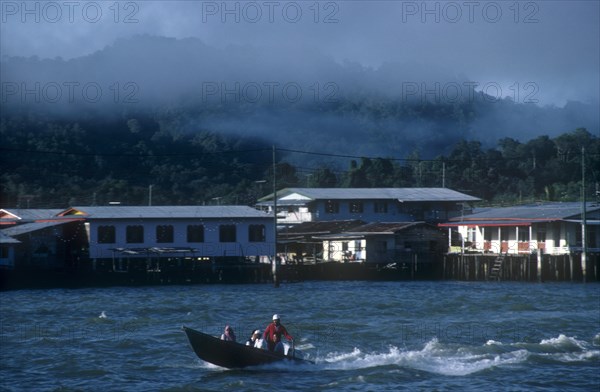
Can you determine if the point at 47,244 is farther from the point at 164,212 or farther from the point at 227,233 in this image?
the point at 227,233

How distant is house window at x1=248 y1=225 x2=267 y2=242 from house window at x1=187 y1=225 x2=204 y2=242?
11.3ft

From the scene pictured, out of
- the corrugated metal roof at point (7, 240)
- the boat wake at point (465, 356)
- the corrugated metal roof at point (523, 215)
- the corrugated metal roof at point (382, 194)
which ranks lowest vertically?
the boat wake at point (465, 356)

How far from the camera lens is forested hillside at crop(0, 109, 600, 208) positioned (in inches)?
3728

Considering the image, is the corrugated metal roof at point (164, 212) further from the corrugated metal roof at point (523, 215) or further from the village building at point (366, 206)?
the corrugated metal roof at point (523, 215)

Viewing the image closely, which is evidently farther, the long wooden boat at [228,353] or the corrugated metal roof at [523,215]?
the corrugated metal roof at [523,215]

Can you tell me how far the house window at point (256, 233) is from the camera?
6694cm

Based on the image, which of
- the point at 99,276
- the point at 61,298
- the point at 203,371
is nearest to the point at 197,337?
the point at 203,371

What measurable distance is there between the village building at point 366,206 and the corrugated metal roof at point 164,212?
1103 cm

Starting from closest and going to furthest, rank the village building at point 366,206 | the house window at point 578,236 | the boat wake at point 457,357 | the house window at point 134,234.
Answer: the boat wake at point 457,357, the house window at point 134,234, the house window at point 578,236, the village building at point 366,206

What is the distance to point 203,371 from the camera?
26828 mm

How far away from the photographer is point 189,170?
113750mm

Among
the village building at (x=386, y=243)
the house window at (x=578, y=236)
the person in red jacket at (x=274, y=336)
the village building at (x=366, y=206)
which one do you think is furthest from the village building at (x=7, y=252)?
the house window at (x=578, y=236)

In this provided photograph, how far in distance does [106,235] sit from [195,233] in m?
5.98

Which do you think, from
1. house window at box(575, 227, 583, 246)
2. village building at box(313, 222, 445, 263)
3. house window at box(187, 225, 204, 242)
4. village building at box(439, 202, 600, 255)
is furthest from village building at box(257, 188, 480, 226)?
house window at box(187, 225, 204, 242)
